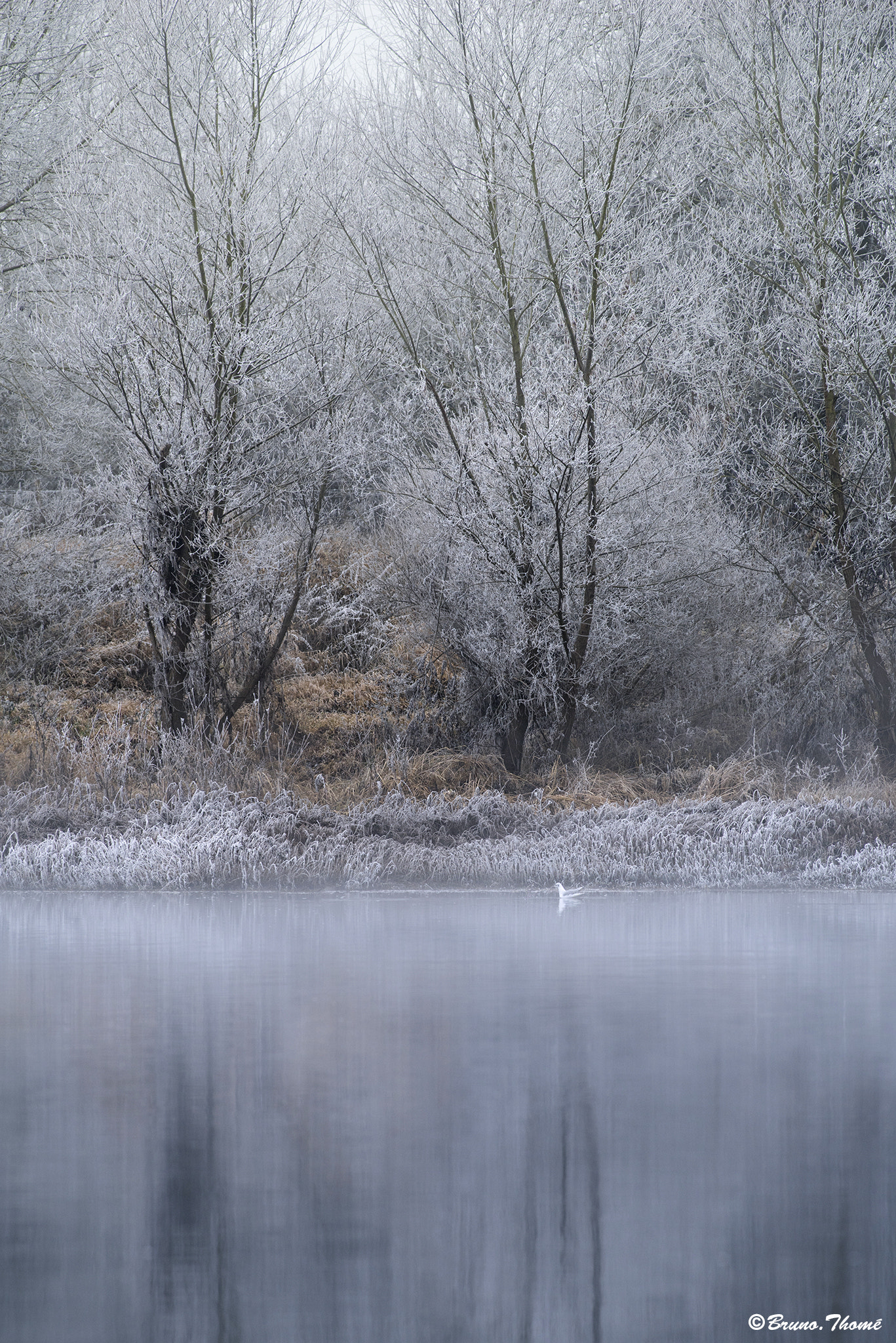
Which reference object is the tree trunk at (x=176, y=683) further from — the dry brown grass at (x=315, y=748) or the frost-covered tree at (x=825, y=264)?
the frost-covered tree at (x=825, y=264)

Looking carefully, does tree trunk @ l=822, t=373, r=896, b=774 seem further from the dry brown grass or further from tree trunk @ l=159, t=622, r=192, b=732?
tree trunk @ l=159, t=622, r=192, b=732

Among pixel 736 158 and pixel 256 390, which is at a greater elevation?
pixel 736 158

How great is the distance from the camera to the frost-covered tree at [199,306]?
10602mm

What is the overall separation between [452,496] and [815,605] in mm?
3373

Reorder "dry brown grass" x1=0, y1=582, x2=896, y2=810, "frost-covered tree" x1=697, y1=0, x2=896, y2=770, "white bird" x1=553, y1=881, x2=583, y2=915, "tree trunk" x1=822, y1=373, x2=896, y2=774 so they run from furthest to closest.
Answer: "tree trunk" x1=822, y1=373, x2=896, y2=774 < "frost-covered tree" x1=697, y1=0, x2=896, y2=770 < "dry brown grass" x1=0, y1=582, x2=896, y2=810 < "white bird" x1=553, y1=881, x2=583, y2=915

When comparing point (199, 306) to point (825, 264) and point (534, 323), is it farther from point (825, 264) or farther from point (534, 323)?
point (825, 264)

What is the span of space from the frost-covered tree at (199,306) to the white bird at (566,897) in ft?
16.1

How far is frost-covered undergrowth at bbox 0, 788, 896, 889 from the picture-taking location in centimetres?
746

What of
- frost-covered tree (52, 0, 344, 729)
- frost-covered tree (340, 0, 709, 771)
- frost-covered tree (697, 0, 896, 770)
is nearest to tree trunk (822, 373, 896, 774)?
frost-covered tree (697, 0, 896, 770)

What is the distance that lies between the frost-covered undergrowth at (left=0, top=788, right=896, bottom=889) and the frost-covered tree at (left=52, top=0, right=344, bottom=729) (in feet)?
9.53

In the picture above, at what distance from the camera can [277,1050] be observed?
3.60 metres

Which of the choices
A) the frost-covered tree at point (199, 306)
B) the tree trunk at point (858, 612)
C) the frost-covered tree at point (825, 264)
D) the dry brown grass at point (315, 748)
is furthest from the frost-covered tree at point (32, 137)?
the tree trunk at point (858, 612)

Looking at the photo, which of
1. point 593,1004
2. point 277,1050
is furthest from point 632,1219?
point 593,1004

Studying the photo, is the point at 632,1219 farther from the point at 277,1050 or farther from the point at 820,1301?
the point at 277,1050
